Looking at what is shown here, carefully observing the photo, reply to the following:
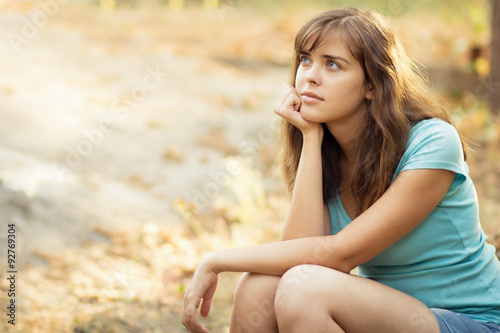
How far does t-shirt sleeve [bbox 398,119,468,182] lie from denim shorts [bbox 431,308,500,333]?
42cm

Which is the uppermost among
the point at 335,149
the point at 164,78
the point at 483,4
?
the point at 483,4

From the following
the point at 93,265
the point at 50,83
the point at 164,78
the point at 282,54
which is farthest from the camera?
the point at 282,54

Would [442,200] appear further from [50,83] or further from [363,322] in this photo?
[50,83]

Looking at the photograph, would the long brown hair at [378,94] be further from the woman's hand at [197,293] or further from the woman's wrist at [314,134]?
the woman's hand at [197,293]

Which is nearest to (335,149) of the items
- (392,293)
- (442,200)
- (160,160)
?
(442,200)

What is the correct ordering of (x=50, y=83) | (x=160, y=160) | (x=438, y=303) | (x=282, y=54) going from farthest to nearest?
(x=282, y=54) < (x=50, y=83) < (x=160, y=160) < (x=438, y=303)

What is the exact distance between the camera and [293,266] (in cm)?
176

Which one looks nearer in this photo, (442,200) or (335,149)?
(442,200)

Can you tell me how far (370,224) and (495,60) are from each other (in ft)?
12.9

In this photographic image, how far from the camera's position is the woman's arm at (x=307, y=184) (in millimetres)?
1918

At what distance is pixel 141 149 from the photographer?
4.43m

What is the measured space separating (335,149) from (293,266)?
1.79 feet

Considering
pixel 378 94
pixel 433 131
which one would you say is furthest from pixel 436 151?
pixel 378 94

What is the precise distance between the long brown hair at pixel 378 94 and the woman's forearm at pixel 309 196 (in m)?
0.13
